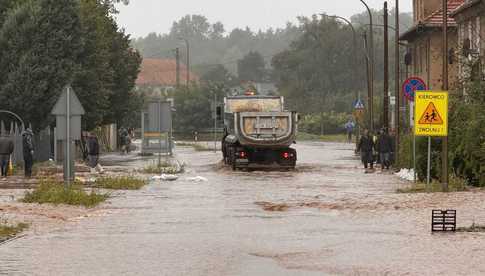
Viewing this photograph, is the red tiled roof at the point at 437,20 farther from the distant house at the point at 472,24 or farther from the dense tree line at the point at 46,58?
the dense tree line at the point at 46,58

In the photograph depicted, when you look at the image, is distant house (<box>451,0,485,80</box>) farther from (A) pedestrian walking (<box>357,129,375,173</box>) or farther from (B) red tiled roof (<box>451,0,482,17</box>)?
(A) pedestrian walking (<box>357,129,375,173</box>)

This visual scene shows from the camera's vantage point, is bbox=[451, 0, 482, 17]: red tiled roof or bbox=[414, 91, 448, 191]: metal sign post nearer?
bbox=[414, 91, 448, 191]: metal sign post

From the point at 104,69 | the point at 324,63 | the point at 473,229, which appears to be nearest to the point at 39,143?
the point at 104,69

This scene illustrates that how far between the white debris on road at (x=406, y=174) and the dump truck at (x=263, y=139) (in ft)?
19.9

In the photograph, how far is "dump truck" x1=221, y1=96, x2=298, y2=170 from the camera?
143 feet

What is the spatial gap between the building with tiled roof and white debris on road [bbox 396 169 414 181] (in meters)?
18.9

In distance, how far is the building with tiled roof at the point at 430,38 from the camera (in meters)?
60.3

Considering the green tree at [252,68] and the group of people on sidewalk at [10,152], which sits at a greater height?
the green tree at [252,68]

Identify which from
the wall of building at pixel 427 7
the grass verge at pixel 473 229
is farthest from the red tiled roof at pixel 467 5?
the grass verge at pixel 473 229

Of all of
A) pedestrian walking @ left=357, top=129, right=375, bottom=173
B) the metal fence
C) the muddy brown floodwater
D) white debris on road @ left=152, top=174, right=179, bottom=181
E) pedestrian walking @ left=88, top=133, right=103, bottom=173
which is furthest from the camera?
the metal fence

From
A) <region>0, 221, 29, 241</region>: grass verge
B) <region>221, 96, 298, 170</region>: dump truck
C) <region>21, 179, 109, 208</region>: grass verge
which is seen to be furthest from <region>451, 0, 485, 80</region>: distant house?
<region>0, 221, 29, 241</region>: grass verge

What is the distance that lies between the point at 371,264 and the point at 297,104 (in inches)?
5147

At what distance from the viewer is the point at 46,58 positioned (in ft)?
171

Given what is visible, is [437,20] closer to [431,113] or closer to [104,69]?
[104,69]
